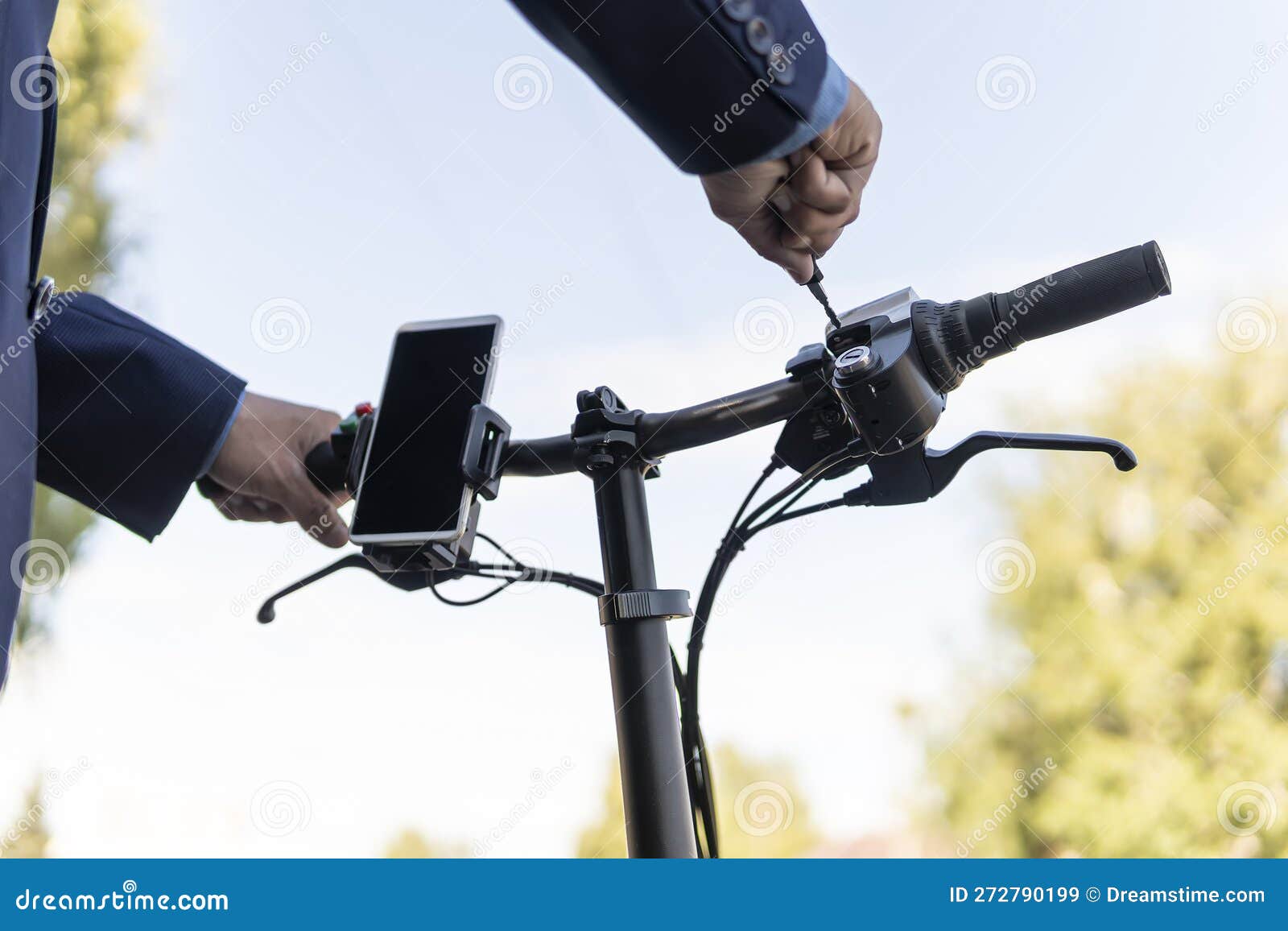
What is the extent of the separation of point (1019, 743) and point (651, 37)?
936 centimetres

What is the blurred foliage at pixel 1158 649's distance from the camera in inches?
285

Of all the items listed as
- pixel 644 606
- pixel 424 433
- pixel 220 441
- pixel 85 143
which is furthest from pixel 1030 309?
pixel 85 143

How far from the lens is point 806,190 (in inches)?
28.5

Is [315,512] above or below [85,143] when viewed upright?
below

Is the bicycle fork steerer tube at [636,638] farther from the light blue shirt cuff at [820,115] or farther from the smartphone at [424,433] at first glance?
the light blue shirt cuff at [820,115]

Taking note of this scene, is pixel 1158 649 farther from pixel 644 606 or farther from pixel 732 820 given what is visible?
pixel 644 606

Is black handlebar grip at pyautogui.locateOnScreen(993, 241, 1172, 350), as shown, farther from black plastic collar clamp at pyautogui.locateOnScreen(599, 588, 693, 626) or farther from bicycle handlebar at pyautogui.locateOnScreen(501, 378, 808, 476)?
black plastic collar clamp at pyautogui.locateOnScreen(599, 588, 693, 626)

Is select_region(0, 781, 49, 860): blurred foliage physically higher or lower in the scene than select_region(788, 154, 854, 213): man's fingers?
higher

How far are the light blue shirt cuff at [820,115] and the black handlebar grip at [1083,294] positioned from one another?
23 cm

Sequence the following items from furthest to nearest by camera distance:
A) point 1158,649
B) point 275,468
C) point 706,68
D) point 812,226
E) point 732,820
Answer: point 1158,649 → point 732,820 → point 275,468 → point 812,226 → point 706,68

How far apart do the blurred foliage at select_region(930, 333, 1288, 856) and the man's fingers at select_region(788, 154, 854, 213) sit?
7065mm

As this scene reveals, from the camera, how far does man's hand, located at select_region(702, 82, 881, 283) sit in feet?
2.32

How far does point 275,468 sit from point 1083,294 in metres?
0.92

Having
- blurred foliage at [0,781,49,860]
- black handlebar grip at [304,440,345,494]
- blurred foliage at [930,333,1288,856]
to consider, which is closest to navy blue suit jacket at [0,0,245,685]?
black handlebar grip at [304,440,345,494]
